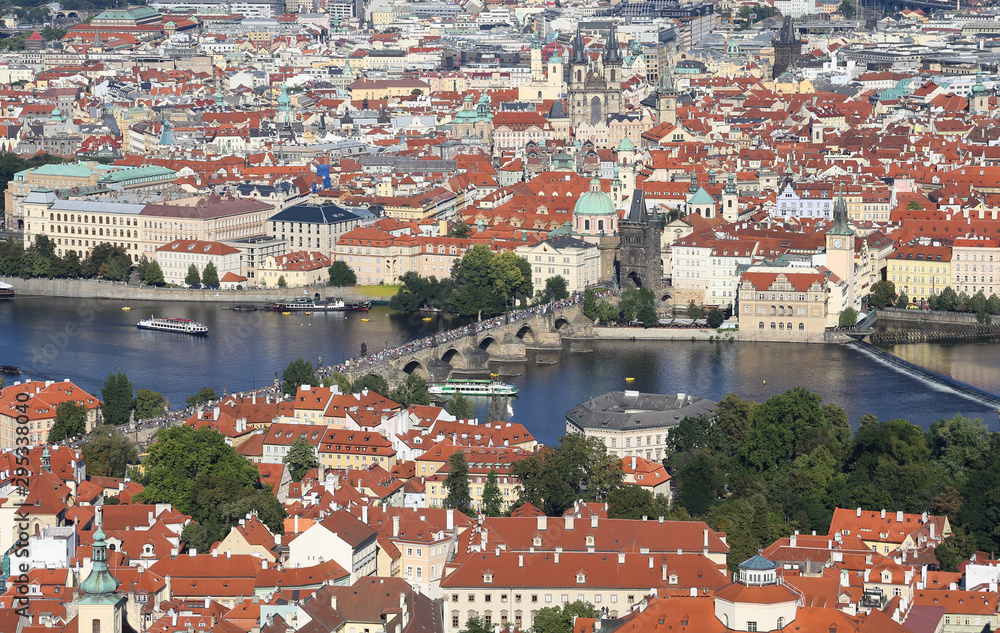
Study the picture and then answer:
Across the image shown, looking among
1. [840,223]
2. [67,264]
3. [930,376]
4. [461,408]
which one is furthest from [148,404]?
[67,264]

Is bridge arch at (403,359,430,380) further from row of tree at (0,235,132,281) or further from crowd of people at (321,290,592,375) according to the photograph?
row of tree at (0,235,132,281)

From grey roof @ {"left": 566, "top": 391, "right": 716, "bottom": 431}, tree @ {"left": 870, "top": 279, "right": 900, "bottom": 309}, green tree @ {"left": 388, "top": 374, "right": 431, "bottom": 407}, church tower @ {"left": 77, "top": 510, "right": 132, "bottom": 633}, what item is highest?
church tower @ {"left": 77, "top": 510, "right": 132, "bottom": 633}

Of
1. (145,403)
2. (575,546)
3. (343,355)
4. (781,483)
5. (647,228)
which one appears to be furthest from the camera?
(647,228)

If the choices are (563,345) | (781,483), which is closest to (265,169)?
(563,345)

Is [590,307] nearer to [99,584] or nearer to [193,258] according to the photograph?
[193,258]

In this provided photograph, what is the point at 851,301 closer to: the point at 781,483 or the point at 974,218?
the point at 974,218

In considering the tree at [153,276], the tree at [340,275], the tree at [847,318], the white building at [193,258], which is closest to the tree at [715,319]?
the tree at [847,318]

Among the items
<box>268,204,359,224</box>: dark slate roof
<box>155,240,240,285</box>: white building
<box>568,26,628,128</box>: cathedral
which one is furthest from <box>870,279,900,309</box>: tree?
<box>568,26,628,128</box>: cathedral

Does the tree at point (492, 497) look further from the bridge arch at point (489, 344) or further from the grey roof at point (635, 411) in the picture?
the bridge arch at point (489, 344)
